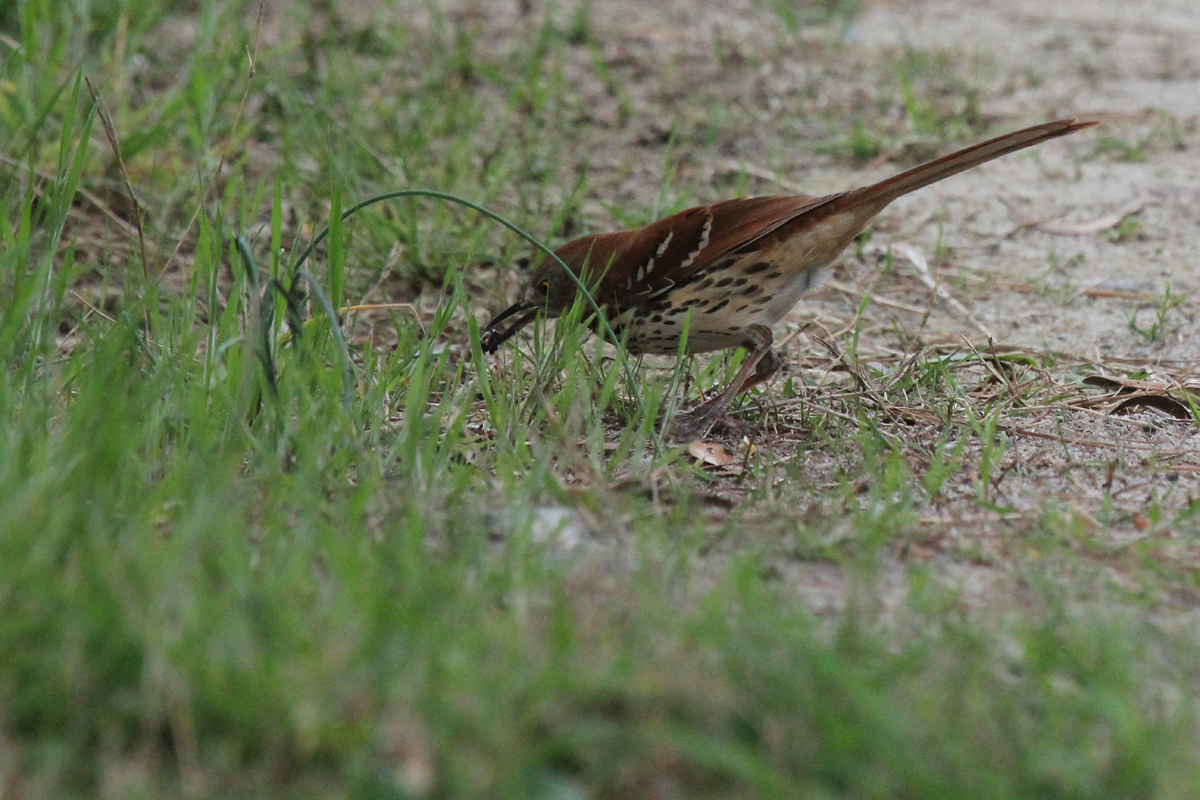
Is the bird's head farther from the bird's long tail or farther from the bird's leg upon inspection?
the bird's long tail

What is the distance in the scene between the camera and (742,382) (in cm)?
387

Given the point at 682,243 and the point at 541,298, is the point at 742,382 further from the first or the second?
the point at 541,298

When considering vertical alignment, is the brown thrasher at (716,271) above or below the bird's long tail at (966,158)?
below

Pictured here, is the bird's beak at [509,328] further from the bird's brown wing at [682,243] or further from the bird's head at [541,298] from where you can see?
the bird's brown wing at [682,243]

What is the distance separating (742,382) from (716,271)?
13.0 inches

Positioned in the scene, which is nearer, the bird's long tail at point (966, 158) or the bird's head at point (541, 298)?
the bird's long tail at point (966, 158)

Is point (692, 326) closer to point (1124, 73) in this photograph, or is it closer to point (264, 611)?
point (264, 611)

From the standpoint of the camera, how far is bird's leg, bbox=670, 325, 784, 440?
3703 mm

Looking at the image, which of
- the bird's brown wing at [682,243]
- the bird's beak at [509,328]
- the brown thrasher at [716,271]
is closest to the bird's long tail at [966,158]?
the brown thrasher at [716,271]

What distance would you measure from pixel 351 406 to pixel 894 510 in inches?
47.0

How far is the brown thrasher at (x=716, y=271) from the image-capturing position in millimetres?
3908

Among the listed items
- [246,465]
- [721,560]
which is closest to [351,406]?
[246,465]

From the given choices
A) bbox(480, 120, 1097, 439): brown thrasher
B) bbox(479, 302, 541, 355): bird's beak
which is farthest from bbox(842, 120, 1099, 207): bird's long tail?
bbox(479, 302, 541, 355): bird's beak

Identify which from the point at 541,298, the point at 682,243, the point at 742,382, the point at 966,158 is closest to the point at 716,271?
the point at 682,243
